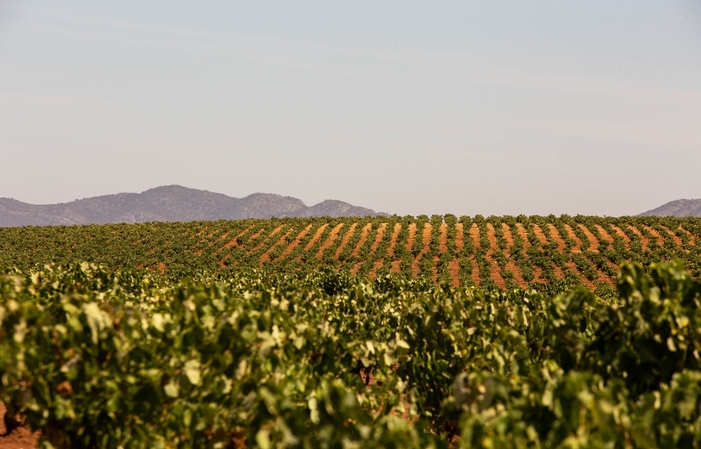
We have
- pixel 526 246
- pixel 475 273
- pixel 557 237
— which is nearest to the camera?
pixel 475 273

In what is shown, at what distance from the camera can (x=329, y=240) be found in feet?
229

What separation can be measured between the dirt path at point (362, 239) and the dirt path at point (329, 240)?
3093 millimetres

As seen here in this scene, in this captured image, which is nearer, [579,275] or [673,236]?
[579,275]

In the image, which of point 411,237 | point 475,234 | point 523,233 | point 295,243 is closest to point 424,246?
point 411,237

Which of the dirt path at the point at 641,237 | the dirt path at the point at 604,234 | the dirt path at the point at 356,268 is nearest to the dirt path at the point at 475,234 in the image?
the dirt path at the point at 356,268

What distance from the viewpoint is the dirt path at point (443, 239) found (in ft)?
206

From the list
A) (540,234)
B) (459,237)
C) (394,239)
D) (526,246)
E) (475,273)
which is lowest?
(475,273)

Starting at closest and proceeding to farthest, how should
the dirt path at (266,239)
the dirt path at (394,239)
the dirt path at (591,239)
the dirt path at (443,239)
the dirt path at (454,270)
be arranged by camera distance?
1. the dirt path at (454,270)
2. the dirt path at (591,239)
3. the dirt path at (443,239)
4. the dirt path at (394,239)
5. the dirt path at (266,239)

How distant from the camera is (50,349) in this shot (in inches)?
267

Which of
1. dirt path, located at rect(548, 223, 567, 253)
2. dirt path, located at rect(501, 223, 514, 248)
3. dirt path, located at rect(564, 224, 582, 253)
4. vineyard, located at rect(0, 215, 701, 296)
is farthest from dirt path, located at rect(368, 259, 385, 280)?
dirt path, located at rect(564, 224, 582, 253)

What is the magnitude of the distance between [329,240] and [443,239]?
1277 cm

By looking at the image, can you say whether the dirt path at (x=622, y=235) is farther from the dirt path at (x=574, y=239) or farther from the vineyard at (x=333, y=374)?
the vineyard at (x=333, y=374)

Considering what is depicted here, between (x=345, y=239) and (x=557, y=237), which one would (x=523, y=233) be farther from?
(x=345, y=239)

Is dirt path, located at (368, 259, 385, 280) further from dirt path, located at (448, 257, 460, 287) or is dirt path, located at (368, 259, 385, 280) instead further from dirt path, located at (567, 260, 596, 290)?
dirt path, located at (567, 260, 596, 290)
